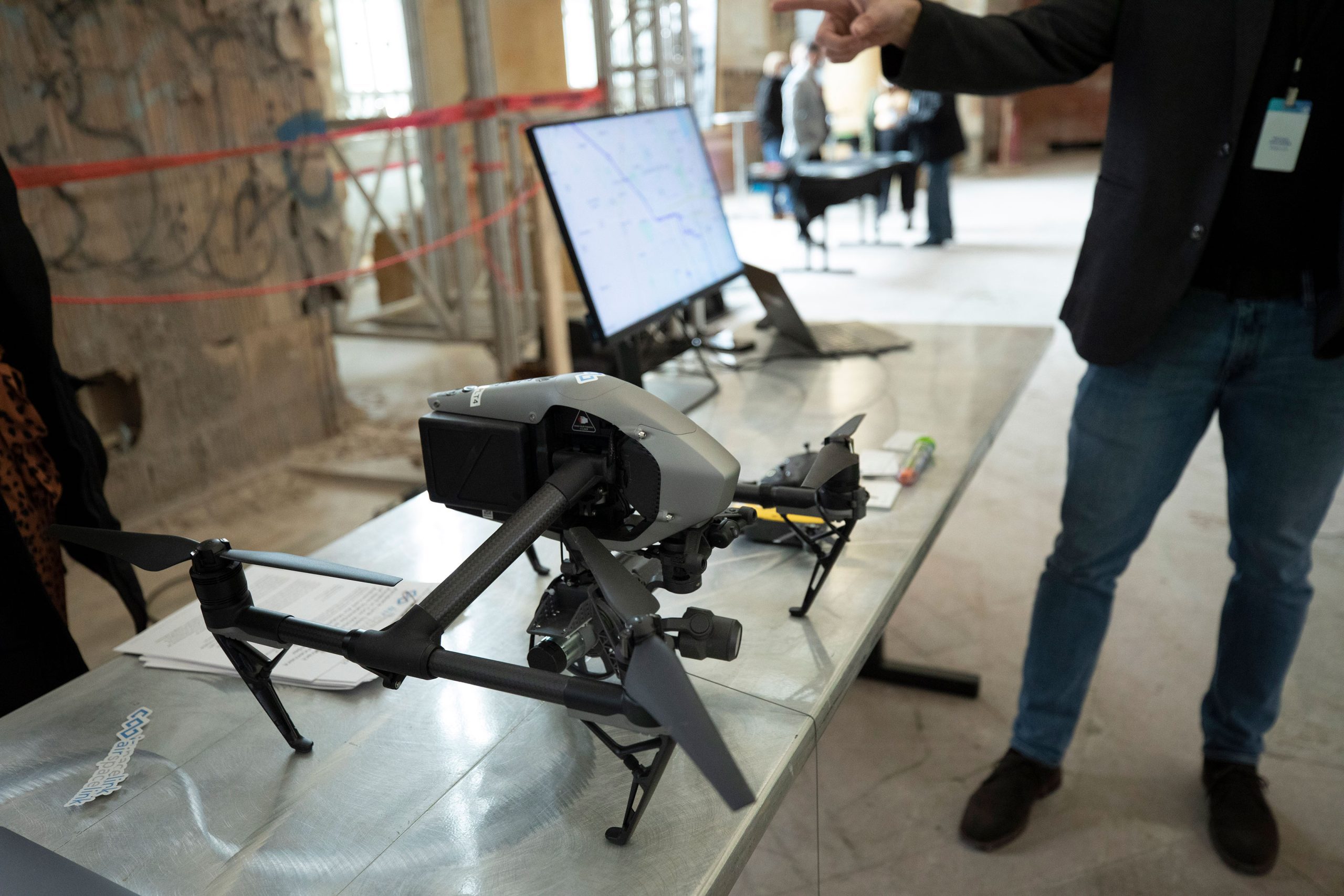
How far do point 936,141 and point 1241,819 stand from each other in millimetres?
5661

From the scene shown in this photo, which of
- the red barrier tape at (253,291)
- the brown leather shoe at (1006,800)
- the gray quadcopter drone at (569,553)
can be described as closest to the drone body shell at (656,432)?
the gray quadcopter drone at (569,553)

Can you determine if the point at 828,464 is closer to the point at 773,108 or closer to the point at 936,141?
the point at 936,141

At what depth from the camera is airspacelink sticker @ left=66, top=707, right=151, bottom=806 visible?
83 cm

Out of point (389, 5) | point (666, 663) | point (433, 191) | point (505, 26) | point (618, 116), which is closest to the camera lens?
point (666, 663)

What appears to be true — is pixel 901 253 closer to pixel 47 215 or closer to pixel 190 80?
pixel 190 80

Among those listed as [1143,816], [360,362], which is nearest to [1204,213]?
[1143,816]

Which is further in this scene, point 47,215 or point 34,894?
point 47,215

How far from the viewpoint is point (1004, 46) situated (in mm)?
1378

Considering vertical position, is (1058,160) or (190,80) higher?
(190,80)

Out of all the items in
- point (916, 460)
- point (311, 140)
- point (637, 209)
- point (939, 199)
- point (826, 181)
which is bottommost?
point (939, 199)

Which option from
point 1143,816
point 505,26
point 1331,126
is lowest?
point 1143,816

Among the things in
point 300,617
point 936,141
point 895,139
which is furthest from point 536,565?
point 895,139

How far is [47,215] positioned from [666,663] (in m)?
2.86

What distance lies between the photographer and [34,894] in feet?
2.30
